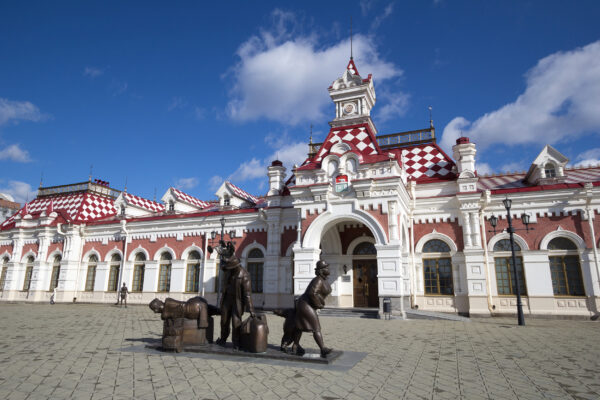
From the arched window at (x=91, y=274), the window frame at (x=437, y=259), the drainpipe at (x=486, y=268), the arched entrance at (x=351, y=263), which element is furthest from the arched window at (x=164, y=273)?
the drainpipe at (x=486, y=268)

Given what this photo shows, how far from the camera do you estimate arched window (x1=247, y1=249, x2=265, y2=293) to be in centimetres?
2062

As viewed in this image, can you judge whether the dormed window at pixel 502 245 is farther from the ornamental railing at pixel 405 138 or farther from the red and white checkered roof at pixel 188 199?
the red and white checkered roof at pixel 188 199

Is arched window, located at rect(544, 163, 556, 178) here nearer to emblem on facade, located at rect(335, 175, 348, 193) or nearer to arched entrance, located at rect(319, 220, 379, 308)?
arched entrance, located at rect(319, 220, 379, 308)

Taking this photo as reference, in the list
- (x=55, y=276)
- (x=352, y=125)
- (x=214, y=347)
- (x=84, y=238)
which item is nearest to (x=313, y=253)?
(x=352, y=125)

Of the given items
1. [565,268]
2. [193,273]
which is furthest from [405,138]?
[193,273]

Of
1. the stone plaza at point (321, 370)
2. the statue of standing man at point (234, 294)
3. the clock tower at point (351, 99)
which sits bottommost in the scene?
the stone plaza at point (321, 370)

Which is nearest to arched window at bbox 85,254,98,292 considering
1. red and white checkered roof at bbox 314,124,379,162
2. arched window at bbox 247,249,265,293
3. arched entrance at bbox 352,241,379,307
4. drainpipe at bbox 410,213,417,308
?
arched window at bbox 247,249,265,293

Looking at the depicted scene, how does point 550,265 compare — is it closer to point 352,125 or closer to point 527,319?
point 527,319

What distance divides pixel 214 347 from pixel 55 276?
23467 millimetres

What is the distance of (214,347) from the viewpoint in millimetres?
7727

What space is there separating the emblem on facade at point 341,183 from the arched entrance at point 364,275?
12.8 feet

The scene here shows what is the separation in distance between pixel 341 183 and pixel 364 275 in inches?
207

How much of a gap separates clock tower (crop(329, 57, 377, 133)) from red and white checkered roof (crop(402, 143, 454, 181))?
2.83 metres

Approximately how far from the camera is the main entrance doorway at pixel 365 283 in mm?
18453
